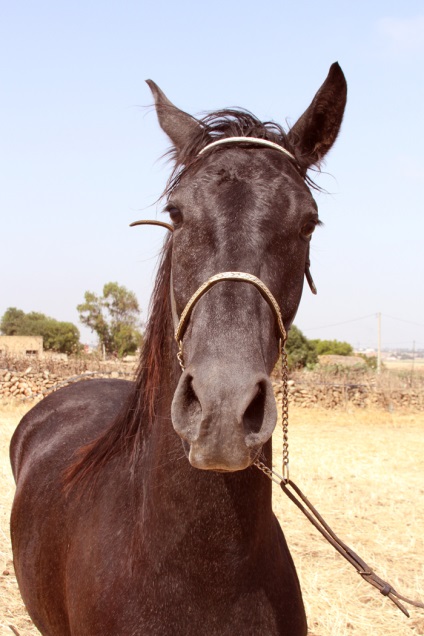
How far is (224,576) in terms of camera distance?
2096mm

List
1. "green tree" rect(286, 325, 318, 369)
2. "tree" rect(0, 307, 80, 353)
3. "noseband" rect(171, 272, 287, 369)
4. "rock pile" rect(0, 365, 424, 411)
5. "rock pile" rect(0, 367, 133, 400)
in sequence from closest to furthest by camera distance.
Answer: "noseband" rect(171, 272, 287, 369)
"rock pile" rect(0, 367, 133, 400)
"rock pile" rect(0, 365, 424, 411)
"green tree" rect(286, 325, 318, 369)
"tree" rect(0, 307, 80, 353)

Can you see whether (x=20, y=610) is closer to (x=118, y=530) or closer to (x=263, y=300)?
(x=118, y=530)

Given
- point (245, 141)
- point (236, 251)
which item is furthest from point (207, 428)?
point (245, 141)

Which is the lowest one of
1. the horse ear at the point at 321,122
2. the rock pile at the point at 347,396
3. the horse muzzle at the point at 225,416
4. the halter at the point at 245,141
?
the rock pile at the point at 347,396

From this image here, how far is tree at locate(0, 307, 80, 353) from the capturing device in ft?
183

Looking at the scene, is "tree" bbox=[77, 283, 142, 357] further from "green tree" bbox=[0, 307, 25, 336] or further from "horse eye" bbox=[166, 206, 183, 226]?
"horse eye" bbox=[166, 206, 183, 226]

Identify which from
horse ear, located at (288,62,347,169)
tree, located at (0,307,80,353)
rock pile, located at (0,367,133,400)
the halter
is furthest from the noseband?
tree, located at (0,307,80,353)

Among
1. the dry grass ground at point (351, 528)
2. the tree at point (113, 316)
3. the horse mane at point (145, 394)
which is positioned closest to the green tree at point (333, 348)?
the tree at point (113, 316)

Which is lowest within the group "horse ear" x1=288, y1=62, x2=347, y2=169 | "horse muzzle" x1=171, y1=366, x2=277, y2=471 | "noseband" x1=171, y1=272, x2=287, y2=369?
"horse muzzle" x1=171, y1=366, x2=277, y2=471

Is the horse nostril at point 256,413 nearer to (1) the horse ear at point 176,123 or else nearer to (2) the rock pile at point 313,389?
(1) the horse ear at point 176,123

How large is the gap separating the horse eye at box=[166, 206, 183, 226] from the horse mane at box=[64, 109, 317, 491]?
217 mm

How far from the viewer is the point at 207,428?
166cm

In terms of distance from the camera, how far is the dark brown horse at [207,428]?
175cm

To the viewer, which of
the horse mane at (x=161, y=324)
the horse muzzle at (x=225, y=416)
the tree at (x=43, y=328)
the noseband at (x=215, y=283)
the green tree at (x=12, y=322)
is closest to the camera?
the horse muzzle at (x=225, y=416)
